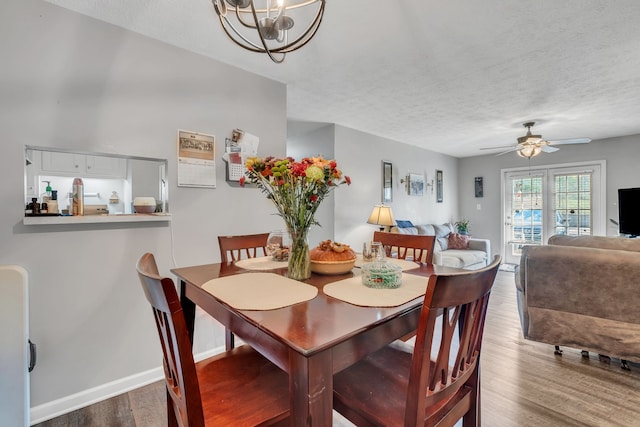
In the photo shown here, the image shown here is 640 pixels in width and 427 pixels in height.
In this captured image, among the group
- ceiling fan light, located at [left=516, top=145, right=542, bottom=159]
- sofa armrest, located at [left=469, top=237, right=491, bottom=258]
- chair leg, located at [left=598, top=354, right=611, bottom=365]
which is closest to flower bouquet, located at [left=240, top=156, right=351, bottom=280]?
chair leg, located at [left=598, top=354, right=611, bottom=365]

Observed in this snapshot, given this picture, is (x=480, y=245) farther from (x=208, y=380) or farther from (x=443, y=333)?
(x=208, y=380)

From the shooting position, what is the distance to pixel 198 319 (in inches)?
89.2

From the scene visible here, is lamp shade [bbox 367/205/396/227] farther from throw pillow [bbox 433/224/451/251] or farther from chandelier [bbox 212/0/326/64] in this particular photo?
chandelier [bbox 212/0/326/64]

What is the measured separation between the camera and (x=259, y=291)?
1104 mm

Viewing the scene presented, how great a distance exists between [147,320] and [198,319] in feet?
1.22

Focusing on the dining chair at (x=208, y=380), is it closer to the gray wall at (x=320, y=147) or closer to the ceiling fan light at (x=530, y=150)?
the gray wall at (x=320, y=147)

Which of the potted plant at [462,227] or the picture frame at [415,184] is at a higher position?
the picture frame at [415,184]

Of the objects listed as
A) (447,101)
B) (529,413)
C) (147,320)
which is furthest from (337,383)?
(447,101)

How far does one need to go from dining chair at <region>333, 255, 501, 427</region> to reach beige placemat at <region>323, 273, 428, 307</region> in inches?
5.9

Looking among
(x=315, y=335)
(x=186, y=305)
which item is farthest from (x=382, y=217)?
(x=315, y=335)

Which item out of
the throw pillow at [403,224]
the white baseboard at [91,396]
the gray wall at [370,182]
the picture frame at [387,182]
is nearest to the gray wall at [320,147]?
the gray wall at [370,182]

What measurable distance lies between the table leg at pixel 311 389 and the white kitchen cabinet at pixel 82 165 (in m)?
1.92

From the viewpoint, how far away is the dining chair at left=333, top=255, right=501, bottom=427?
756 millimetres

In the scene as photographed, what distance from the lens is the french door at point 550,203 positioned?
16.3 feet
